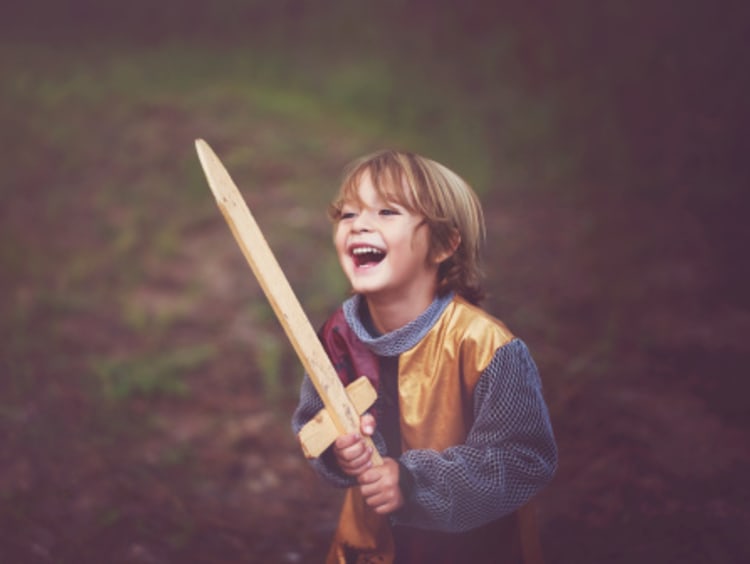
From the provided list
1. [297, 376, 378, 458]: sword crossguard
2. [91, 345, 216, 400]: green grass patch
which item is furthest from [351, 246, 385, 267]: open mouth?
[91, 345, 216, 400]: green grass patch

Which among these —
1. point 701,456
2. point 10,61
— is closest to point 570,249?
point 701,456

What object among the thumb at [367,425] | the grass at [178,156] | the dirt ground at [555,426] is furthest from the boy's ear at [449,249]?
the grass at [178,156]

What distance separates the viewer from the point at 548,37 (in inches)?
208

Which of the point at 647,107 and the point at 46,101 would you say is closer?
the point at 647,107

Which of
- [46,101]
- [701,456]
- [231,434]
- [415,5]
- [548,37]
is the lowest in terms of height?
[701,456]

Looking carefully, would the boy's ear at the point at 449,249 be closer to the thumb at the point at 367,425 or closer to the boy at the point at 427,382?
the boy at the point at 427,382

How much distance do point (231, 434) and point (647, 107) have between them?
10.6ft

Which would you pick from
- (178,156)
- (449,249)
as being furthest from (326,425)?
(178,156)

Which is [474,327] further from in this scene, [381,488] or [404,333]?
[381,488]

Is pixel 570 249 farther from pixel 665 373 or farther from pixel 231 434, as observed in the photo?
pixel 231 434

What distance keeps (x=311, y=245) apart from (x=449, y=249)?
122 inches

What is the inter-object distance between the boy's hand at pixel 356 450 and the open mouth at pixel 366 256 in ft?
1.03

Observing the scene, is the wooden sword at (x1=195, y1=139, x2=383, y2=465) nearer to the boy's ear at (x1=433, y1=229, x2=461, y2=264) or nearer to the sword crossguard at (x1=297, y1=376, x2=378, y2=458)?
the sword crossguard at (x1=297, y1=376, x2=378, y2=458)

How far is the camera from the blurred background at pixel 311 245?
259cm
